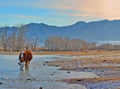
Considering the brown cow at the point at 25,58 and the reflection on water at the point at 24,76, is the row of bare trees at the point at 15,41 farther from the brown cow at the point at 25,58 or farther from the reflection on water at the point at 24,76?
the reflection on water at the point at 24,76

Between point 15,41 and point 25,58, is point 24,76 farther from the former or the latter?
point 15,41

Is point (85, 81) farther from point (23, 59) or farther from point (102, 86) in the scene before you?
point (23, 59)

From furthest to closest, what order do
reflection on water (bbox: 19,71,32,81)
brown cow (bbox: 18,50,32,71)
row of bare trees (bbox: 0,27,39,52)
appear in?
1. row of bare trees (bbox: 0,27,39,52)
2. brown cow (bbox: 18,50,32,71)
3. reflection on water (bbox: 19,71,32,81)

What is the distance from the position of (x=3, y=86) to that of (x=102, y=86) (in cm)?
599

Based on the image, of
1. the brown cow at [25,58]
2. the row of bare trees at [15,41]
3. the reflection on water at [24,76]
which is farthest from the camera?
the row of bare trees at [15,41]

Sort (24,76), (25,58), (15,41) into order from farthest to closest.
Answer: (15,41) < (25,58) < (24,76)

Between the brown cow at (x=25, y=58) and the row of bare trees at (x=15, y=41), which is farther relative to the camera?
the row of bare trees at (x=15, y=41)

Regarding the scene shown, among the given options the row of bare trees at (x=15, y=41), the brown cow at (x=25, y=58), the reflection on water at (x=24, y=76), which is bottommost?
the reflection on water at (x=24, y=76)

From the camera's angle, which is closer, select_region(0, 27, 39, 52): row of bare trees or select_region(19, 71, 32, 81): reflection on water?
select_region(19, 71, 32, 81): reflection on water

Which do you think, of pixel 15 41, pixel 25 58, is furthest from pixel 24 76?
pixel 15 41

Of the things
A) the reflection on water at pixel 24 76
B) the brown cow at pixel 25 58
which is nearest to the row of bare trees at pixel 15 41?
the brown cow at pixel 25 58

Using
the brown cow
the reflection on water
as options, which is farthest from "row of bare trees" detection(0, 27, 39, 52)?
the reflection on water

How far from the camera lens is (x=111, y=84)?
22375 mm

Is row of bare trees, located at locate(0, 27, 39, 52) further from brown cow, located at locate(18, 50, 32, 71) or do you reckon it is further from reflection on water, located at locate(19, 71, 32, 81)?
reflection on water, located at locate(19, 71, 32, 81)
